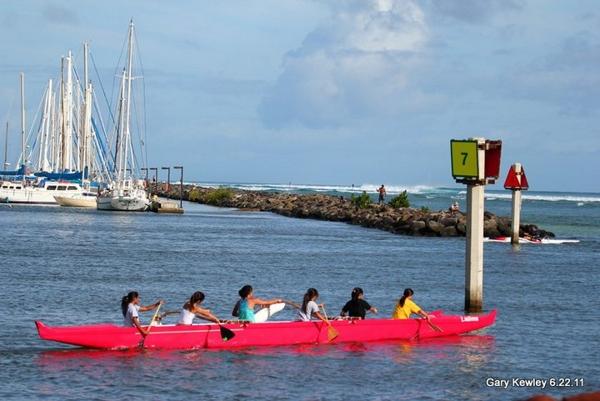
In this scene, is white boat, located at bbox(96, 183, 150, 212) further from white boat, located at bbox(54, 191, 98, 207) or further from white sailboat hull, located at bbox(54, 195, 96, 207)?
white boat, located at bbox(54, 191, 98, 207)

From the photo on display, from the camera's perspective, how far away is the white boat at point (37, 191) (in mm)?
105500

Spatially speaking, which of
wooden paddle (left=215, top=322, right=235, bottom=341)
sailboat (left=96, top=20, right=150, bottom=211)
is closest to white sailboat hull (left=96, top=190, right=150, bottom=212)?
sailboat (left=96, top=20, right=150, bottom=211)

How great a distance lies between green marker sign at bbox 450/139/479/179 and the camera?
95.7 ft

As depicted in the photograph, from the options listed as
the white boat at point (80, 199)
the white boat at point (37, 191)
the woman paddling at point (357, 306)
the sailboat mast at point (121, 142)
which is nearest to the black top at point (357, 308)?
the woman paddling at point (357, 306)

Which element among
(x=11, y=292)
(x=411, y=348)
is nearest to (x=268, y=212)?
(x=11, y=292)

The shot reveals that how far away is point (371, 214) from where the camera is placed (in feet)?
269

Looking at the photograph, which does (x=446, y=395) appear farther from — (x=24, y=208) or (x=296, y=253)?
(x=24, y=208)

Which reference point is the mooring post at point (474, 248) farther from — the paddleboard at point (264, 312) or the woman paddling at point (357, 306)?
the paddleboard at point (264, 312)

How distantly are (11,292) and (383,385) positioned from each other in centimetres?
1649

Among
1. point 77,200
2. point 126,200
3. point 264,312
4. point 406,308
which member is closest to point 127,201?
point 126,200

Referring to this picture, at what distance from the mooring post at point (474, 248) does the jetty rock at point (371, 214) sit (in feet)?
122

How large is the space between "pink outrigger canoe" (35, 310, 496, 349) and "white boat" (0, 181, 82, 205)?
270 feet

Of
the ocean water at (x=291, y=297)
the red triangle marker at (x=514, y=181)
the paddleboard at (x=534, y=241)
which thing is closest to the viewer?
the ocean water at (x=291, y=297)

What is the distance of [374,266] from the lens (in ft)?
150
